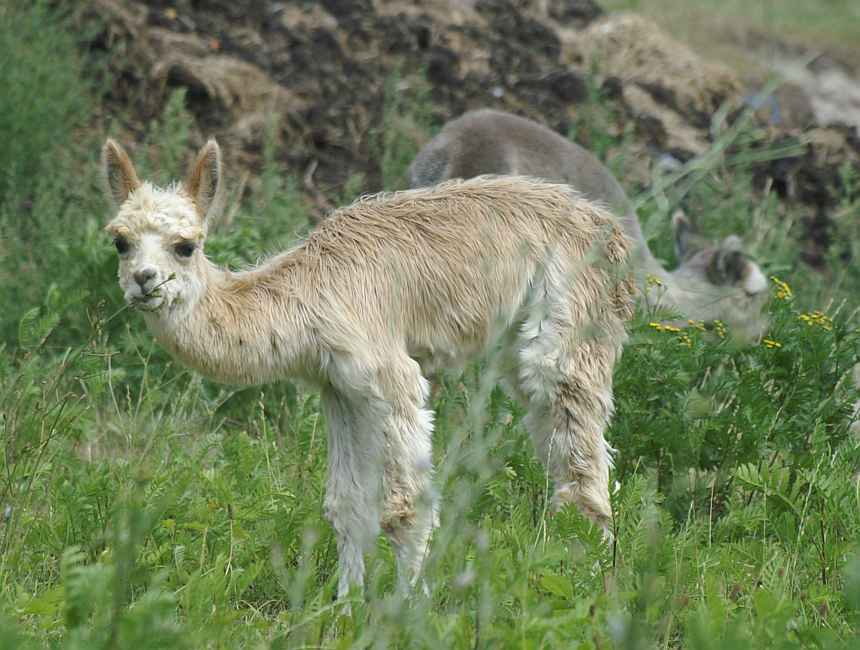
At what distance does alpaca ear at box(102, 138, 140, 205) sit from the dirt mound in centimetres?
456

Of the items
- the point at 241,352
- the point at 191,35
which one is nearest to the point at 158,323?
the point at 241,352

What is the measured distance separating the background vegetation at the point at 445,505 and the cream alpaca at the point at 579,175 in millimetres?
1338

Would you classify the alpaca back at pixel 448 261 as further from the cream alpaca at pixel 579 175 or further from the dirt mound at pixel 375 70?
the dirt mound at pixel 375 70

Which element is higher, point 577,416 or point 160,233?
point 160,233

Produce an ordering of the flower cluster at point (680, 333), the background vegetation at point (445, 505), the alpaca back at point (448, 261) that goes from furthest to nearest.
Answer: the flower cluster at point (680, 333) < the alpaca back at point (448, 261) < the background vegetation at point (445, 505)

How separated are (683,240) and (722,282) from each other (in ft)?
3.15

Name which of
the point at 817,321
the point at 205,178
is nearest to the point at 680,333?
the point at 817,321

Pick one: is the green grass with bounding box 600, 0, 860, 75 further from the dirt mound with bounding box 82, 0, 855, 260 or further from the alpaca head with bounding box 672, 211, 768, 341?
the alpaca head with bounding box 672, 211, 768, 341

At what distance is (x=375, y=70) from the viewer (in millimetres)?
10633

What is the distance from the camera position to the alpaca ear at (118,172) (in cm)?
486

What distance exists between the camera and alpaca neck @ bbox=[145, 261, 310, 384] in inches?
186

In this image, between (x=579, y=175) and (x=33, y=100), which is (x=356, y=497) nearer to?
(x=579, y=175)

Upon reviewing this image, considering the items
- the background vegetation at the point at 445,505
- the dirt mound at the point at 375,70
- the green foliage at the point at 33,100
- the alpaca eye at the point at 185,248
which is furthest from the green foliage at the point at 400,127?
the alpaca eye at the point at 185,248

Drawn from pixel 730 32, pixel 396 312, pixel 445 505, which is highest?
pixel 396 312
